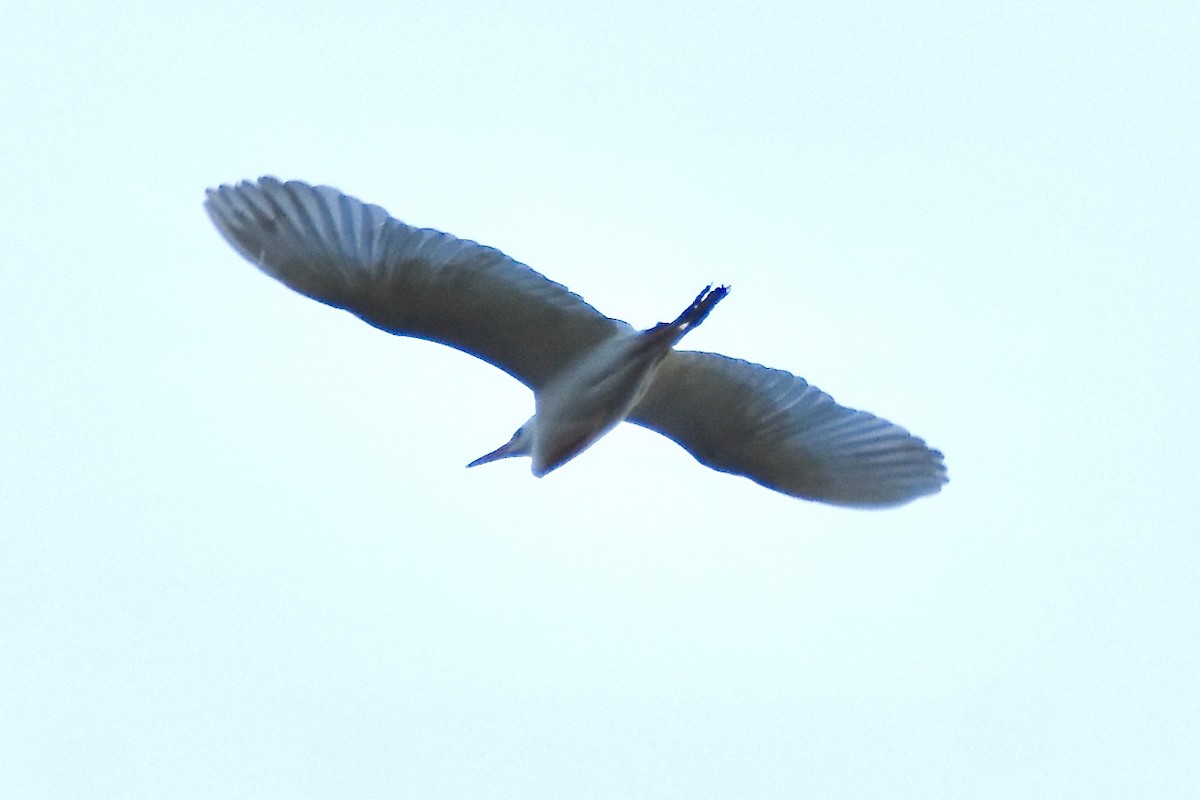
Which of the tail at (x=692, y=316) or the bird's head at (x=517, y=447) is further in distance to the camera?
the bird's head at (x=517, y=447)

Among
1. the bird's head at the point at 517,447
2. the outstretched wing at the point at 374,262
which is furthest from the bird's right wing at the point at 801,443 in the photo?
the outstretched wing at the point at 374,262

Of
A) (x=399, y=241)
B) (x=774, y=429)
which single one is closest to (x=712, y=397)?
(x=774, y=429)

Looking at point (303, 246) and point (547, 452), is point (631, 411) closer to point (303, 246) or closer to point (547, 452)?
point (547, 452)

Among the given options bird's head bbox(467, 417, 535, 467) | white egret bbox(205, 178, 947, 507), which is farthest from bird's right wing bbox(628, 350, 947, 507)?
bird's head bbox(467, 417, 535, 467)

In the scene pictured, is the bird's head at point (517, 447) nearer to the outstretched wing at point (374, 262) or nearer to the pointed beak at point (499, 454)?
the pointed beak at point (499, 454)

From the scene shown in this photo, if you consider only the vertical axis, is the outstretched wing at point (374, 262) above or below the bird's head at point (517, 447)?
above

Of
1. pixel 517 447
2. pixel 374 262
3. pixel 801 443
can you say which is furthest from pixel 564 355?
pixel 801 443

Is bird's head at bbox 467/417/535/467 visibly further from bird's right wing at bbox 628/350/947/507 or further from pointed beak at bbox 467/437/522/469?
bird's right wing at bbox 628/350/947/507
